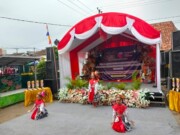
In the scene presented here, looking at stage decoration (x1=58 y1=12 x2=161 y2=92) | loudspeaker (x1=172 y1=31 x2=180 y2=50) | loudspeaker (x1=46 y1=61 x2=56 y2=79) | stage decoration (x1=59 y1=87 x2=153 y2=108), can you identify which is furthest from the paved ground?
loudspeaker (x1=46 y1=61 x2=56 y2=79)

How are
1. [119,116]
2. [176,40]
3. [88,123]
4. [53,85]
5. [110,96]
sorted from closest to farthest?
1. [119,116]
2. [88,123]
3. [176,40]
4. [110,96]
5. [53,85]

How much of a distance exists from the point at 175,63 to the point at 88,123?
131 inches

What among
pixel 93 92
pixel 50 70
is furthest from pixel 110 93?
pixel 50 70

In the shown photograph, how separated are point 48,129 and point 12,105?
387 cm

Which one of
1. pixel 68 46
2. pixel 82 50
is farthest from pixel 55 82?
pixel 82 50

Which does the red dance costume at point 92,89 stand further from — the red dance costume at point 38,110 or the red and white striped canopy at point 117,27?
the red and white striped canopy at point 117,27

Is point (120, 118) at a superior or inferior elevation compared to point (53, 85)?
inferior

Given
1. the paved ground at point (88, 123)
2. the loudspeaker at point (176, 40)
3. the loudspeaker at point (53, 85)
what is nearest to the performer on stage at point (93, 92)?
the paved ground at point (88, 123)

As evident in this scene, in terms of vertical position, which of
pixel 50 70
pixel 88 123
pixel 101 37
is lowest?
pixel 88 123

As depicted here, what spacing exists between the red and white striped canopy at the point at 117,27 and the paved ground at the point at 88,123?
2.47 meters

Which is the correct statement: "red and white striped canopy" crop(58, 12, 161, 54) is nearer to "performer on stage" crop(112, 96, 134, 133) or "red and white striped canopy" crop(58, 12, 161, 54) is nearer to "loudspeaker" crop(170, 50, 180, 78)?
"loudspeaker" crop(170, 50, 180, 78)

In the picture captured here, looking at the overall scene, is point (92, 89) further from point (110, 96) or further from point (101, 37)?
point (101, 37)

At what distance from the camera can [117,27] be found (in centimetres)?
694

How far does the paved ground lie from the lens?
4254mm
